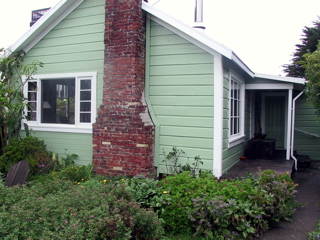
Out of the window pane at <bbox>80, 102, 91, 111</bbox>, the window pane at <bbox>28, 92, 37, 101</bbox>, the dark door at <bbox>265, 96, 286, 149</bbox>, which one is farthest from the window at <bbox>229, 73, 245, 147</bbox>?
the window pane at <bbox>28, 92, 37, 101</bbox>

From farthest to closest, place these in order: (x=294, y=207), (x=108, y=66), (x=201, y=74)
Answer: (x=108, y=66)
(x=201, y=74)
(x=294, y=207)

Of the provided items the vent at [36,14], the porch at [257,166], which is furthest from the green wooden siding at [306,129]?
the vent at [36,14]

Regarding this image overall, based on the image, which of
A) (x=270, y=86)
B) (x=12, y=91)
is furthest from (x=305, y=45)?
(x=12, y=91)

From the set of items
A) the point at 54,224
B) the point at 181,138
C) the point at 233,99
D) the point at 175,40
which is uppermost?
the point at 175,40

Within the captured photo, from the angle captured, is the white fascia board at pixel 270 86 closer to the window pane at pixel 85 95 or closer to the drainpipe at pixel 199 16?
the drainpipe at pixel 199 16

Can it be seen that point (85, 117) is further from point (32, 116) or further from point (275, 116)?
point (275, 116)

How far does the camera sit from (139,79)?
721cm

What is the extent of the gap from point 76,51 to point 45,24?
3.74 feet

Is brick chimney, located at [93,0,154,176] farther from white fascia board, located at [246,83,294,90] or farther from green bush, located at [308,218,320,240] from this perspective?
white fascia board, located at [246,83,294,90]

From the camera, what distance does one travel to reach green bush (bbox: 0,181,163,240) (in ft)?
11.4

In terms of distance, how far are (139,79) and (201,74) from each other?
136 cm

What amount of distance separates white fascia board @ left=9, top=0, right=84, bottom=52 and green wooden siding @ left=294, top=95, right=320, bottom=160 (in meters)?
8.20

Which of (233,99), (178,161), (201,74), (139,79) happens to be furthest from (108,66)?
(233,99)

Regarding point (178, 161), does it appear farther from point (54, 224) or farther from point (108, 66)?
point (54, 224)
